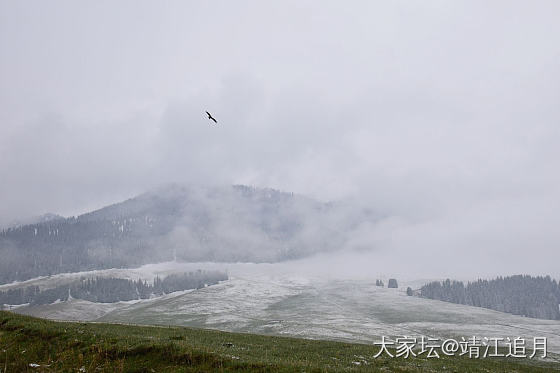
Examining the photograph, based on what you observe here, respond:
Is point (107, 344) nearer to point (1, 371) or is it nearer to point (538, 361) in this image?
point (1, 371)

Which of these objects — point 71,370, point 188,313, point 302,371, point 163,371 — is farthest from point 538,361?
point 188,313

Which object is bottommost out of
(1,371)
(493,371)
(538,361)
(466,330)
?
(466,330)

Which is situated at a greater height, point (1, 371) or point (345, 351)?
point (1, 371)

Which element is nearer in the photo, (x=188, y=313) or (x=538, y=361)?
(x=538, y=361)

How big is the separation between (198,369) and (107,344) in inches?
322

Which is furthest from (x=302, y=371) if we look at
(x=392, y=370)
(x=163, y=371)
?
(x=392, y=370)

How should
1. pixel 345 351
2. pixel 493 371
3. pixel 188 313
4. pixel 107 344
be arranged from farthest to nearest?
pixel 188 313 → pixel 345 351 → pixel 493 371 → pixel 107 344

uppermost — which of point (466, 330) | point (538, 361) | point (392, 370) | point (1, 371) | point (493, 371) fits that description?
point (1, 371)

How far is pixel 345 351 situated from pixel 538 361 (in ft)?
137

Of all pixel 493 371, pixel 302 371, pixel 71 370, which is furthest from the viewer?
pixel 493 371

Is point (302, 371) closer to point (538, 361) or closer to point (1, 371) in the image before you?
point (1, 371)

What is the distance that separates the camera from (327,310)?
19075 cm

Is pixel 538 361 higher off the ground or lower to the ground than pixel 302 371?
lower

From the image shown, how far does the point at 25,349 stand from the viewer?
24.3m
